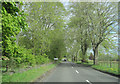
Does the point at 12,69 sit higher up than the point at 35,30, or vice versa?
the point at 35,30

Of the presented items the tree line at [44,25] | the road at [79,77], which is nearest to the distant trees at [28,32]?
the tree line at [44,25]

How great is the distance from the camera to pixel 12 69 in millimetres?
8500

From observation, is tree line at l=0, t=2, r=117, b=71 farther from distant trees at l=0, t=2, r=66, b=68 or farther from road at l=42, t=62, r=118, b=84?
road at l=42, t=62, r=118, b=84

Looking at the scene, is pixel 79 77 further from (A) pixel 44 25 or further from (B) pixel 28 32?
(A) pixel 44 25

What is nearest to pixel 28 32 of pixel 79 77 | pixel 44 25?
pixel 44 25

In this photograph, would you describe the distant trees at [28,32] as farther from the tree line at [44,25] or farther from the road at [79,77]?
the road at [79,77]

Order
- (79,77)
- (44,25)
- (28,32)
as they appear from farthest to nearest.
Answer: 1. (44,25)
2. (28,32)
3. (79,77)

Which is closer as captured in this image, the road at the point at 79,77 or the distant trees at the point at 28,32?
the distant trees at the point at 28,32

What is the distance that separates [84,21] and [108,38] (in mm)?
5682

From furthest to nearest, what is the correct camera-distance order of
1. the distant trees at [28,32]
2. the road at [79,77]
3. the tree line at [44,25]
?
the road at [79,77]
the tree line at [44,25]
the distant trees at [28,32]

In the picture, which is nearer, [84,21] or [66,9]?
[84,21]

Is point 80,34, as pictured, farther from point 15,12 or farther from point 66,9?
point 15,12

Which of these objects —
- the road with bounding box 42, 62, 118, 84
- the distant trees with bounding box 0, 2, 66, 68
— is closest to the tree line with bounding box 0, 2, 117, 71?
the distant trees with bounding box 0, 2, 66, 68

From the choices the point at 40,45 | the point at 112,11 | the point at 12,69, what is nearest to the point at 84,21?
the point at 112,11
